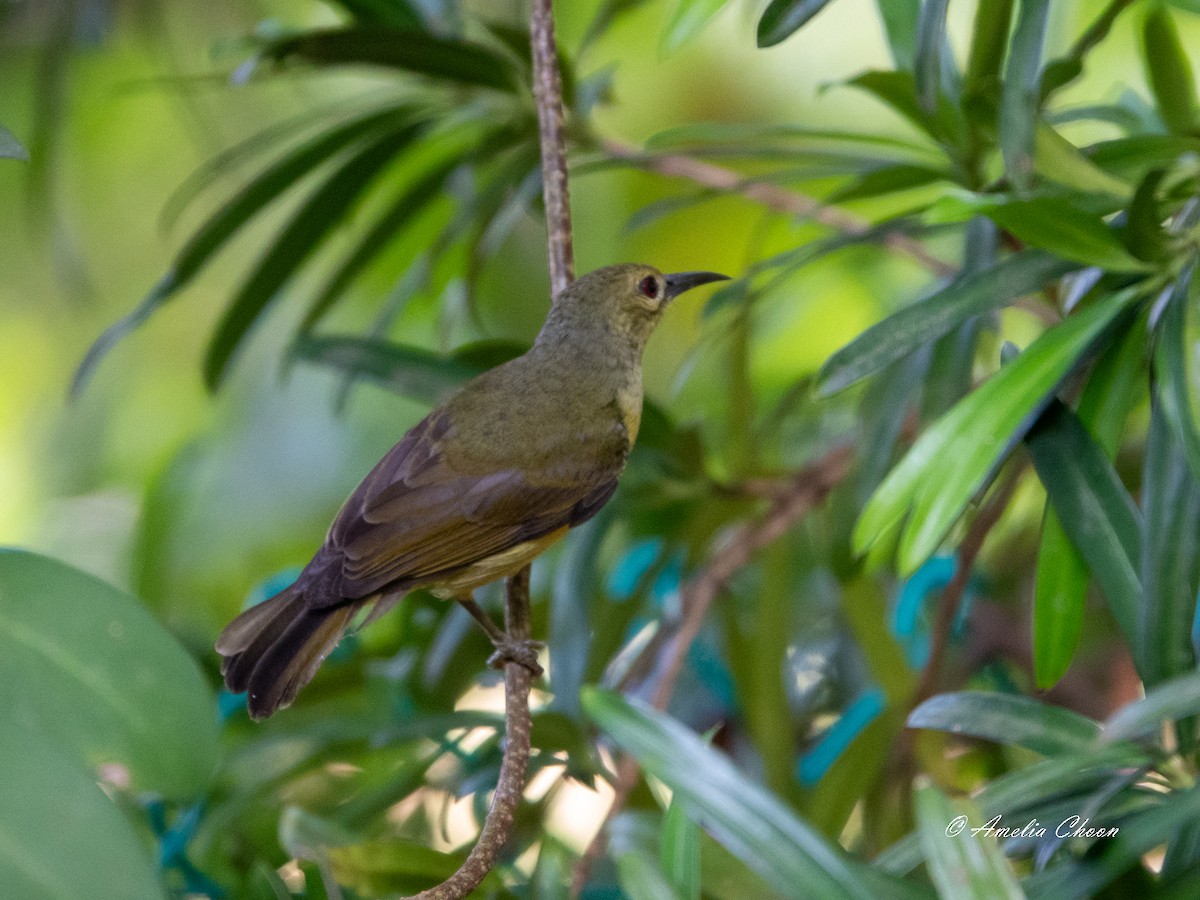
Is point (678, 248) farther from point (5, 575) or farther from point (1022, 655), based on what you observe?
point (5, 575)

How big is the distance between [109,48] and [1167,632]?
17.7 ft

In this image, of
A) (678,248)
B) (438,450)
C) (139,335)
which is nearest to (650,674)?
(438,450)

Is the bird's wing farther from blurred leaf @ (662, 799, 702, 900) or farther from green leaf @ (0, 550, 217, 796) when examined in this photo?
green leaf @ (0, 550, 217, 796)

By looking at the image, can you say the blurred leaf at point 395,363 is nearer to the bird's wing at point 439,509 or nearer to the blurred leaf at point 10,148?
the bird's wing at point 439,509

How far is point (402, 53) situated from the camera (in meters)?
2.60

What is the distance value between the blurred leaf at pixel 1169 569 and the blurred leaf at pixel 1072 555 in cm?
10

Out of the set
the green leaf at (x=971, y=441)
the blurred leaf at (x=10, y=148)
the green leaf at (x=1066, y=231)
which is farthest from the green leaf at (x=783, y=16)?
the blurred leaf at (x=10, y=148)

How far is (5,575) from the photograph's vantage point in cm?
122

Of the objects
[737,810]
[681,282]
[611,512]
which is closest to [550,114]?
[681,282]

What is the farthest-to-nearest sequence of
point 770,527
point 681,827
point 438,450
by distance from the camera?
1. point 770,527
2. point 438,450
3. point 681,827

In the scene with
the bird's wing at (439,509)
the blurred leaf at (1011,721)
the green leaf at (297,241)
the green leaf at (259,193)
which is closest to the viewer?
the blurred leaf at (1011,721)

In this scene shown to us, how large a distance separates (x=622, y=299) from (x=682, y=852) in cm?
163

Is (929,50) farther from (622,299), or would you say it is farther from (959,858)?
(959,858)

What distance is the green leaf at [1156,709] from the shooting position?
4.20ft
